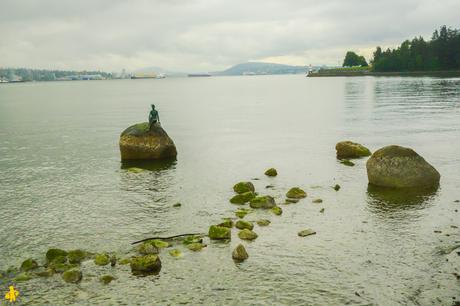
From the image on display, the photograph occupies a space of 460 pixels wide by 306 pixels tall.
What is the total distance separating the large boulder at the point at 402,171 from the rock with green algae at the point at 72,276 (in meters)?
20.1

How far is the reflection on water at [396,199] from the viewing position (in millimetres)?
24109

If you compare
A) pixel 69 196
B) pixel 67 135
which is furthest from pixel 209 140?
pixel 69 196

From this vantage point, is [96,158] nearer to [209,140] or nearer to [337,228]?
[209,140]

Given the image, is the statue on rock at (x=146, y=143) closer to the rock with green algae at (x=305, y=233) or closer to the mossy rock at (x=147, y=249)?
the mossy rock at (x=147, y=249)

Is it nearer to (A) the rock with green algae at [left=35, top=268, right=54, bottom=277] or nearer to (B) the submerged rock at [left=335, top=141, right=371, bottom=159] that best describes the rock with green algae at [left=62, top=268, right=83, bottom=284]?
(A) the rock with green algae at [left=35, top=268, right=54, bottom=277]

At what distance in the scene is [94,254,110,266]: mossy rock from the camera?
1830 centimetres

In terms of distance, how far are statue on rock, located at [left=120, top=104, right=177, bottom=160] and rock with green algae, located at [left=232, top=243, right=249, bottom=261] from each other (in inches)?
869

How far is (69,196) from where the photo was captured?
1129 inches

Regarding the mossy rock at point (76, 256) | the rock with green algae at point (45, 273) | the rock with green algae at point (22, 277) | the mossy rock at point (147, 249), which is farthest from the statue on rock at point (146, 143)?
the rock with green algae at point (22, 277)

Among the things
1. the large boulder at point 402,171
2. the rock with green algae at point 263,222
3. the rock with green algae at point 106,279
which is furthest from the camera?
the large boulder at point 402,171

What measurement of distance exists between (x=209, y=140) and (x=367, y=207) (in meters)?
28.9

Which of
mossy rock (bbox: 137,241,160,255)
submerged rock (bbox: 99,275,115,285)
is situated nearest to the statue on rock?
mossy rock (bbox: 137,241,160,255)

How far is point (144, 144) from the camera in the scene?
129 feet

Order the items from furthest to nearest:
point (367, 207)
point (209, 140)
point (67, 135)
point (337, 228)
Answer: point (67, 135) → point (209, 140) → point (367, 207) → point (337, 228)
